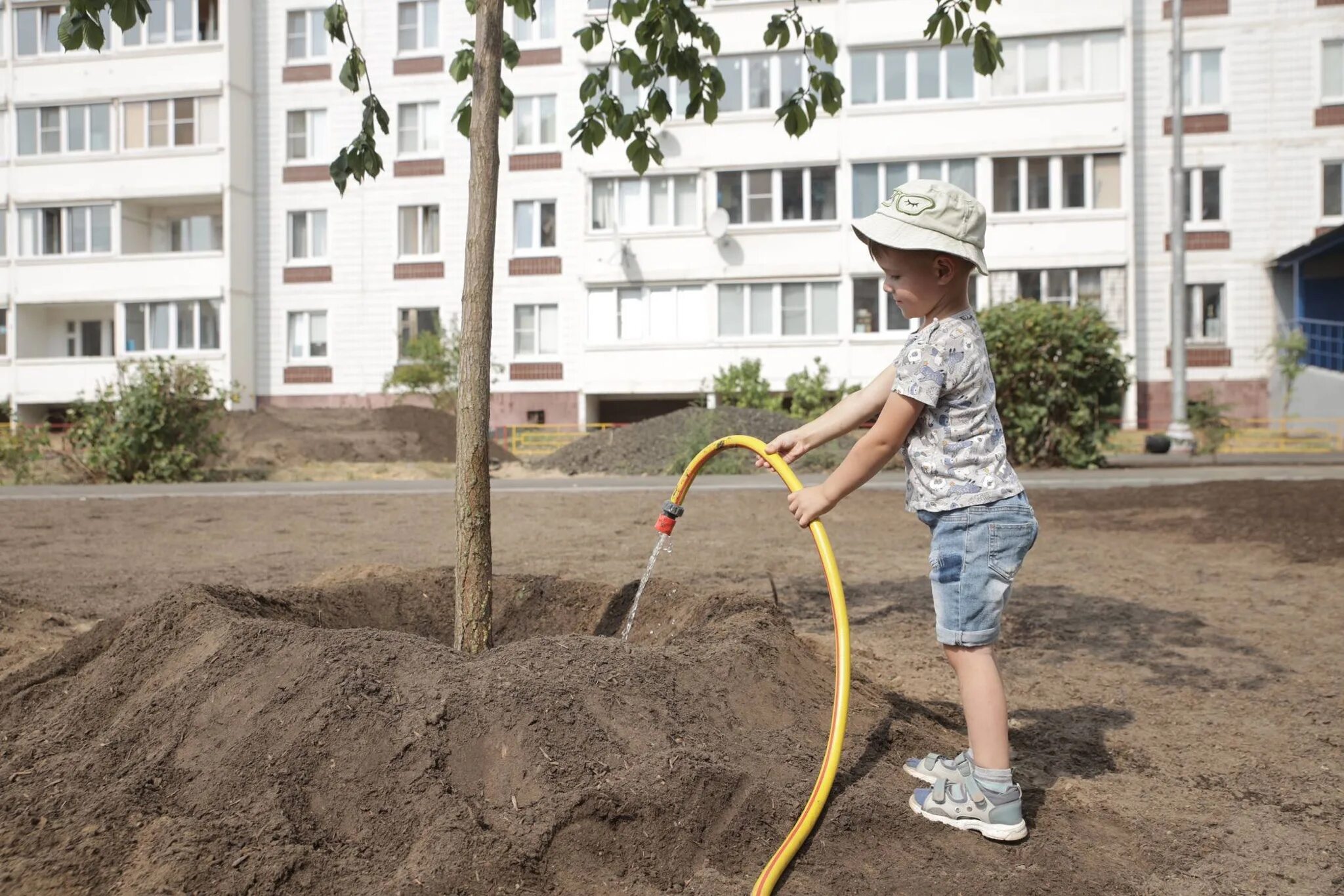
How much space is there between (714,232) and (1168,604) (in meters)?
25.5

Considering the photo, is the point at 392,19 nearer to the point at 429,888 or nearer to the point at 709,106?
the point at 709,106

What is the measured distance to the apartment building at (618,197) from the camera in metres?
30.4

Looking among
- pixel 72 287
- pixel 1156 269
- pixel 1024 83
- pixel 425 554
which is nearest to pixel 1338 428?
pixel 1156 269

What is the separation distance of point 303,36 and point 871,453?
36559 millimetres

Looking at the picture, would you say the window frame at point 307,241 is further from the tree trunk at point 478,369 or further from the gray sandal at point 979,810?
the gray sandal at point 979,810

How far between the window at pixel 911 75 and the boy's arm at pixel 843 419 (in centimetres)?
2968

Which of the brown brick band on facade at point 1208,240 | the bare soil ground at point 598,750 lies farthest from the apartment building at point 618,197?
the bare soil ground at point 598,750

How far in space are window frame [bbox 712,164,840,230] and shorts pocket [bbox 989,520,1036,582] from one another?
29004mm

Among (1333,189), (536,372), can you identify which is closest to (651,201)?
(536,372)

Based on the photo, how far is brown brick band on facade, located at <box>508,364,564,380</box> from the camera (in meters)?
33.1

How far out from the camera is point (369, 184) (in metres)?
34.2

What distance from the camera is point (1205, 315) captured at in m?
30.9

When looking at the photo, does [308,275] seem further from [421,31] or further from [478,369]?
[478,369]

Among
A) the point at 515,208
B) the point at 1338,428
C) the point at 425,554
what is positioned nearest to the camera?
the point at 425,554
